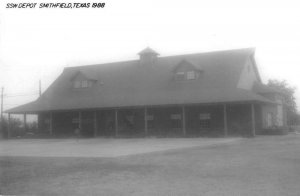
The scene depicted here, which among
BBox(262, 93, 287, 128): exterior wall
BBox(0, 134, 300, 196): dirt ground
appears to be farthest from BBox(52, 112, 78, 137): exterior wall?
BBox(0, 134, 300, 196): dirt ground

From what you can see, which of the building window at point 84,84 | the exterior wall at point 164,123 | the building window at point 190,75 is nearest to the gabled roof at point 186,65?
the building window at point 190,75

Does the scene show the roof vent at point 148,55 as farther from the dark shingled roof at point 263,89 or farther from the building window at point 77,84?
the dark shingled roof at point 263,89

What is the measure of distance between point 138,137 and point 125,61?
32.0ft

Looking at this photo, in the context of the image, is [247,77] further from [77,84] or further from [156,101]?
[77,84]

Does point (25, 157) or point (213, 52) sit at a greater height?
point (213, 52)

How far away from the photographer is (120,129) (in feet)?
117

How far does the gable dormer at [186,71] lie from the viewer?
113 ft

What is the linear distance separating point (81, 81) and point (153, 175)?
2841 centimetres

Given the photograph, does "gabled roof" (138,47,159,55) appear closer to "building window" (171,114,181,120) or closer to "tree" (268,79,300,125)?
"building window" (171,114,181,120)

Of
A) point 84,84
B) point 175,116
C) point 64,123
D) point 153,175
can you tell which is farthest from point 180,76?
point 153,175

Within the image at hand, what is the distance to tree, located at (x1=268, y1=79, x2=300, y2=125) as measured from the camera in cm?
5167

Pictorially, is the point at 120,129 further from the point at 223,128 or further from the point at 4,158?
the point at 4,158

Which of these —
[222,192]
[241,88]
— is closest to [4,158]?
[222,192]

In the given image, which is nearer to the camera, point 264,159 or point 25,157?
point 264,159
